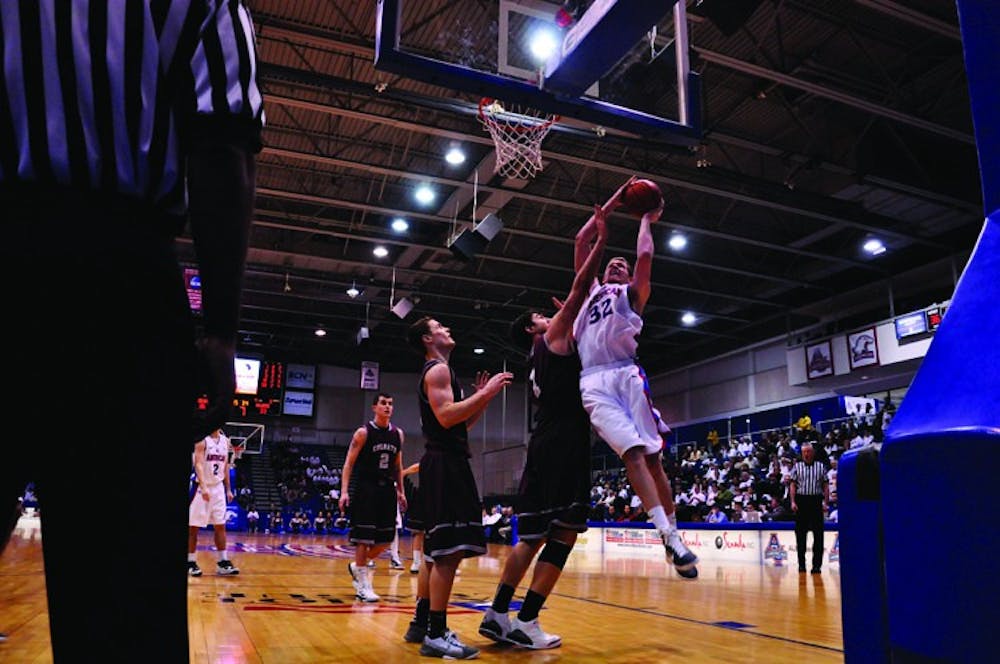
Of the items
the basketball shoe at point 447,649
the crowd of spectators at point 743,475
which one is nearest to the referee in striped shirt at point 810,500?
the crowd of spectators at point 743,475

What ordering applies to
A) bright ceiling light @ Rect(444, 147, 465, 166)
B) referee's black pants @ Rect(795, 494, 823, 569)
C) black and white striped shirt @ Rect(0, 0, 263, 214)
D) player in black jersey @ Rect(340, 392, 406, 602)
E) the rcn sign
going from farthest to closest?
the rcn sign, bright ceiling light @ Rect(444, 147, 465, 166), referee's black pants @ Rect(795, 494, 823, 569), player in black jersey @ Rect(340, 392, 406, 602), black and white striped shirt @ Rect(0, 0, 263, 214)

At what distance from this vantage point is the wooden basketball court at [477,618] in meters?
3.82

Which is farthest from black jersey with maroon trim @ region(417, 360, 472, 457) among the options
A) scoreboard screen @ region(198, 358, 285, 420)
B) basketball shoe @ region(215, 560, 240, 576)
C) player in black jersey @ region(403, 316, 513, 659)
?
scoreboard screen @ region(198, 358, 285, 420)

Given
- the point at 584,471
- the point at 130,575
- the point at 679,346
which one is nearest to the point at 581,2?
the point at 584,471

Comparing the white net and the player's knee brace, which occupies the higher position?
the white net

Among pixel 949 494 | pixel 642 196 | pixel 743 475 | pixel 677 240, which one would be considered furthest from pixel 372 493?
pixel 743 475

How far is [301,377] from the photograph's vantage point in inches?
1154

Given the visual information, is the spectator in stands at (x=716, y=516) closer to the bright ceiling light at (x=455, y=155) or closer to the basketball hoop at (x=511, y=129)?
→ the bright ceiling light at (x=455, y=155)

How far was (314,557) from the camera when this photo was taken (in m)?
12.6

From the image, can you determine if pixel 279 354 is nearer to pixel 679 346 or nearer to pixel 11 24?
pixel 679 346

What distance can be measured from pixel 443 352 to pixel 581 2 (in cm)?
321

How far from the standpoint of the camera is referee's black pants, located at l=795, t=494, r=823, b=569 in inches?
409

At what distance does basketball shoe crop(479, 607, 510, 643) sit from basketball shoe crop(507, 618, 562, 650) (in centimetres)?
5

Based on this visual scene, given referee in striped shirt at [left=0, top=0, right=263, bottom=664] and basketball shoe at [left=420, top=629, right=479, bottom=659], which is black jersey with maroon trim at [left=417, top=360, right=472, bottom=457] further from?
referee in striped shirt at [left=0, top=0, right=263, bottom=664]
